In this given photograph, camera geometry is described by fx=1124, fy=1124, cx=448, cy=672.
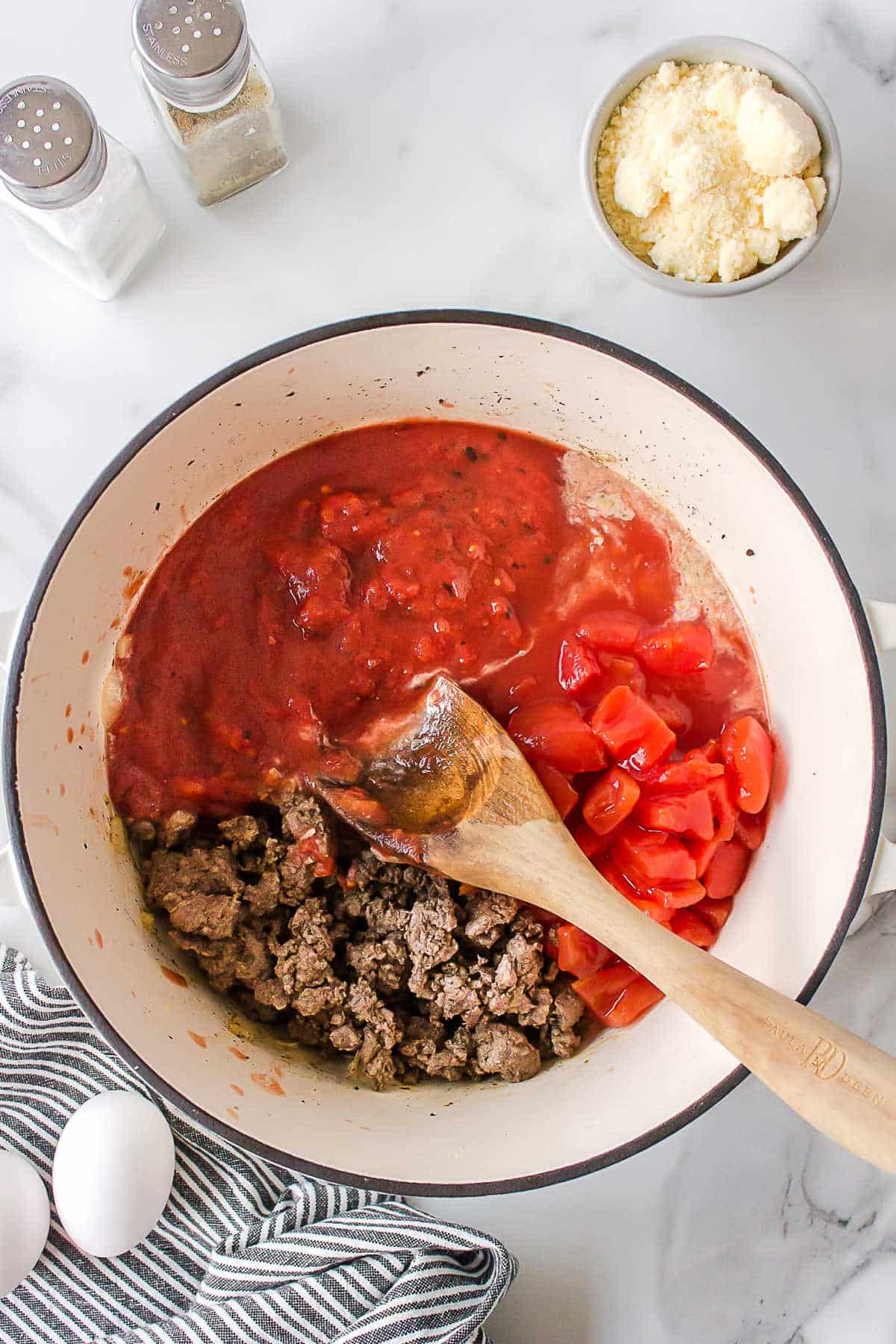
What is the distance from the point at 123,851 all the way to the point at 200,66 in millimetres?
1305

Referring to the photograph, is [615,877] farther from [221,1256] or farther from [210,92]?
[210,92]

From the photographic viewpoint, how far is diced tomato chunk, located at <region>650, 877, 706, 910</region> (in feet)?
6.32

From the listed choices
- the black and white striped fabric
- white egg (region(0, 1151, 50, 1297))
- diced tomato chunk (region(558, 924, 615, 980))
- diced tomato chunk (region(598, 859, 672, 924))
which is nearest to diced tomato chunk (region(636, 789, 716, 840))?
diced tomato chunk (region(598, 859, 672, 924))

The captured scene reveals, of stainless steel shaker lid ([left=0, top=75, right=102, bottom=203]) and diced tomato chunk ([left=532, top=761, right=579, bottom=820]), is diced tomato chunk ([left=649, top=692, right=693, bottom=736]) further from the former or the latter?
stainless steel shaker lid ([left=0, top=75, right=102, bottom=203])

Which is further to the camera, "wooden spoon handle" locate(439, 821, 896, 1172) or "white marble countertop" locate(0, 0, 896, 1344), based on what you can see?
"white marble countertop" locate(0, 0, 896, 1344)

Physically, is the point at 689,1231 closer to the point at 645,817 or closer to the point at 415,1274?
the point at 415,1274

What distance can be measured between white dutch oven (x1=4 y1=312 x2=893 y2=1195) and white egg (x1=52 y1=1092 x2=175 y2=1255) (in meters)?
0.27

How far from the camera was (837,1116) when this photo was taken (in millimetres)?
1455

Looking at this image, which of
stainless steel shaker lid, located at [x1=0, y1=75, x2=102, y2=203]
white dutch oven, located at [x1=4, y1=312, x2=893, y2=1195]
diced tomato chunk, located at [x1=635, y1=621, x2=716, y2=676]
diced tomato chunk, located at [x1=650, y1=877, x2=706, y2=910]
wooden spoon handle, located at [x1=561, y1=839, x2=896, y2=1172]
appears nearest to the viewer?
wooden spoon handle, located at [x1=561, y1=839, x2=896, y2=1172]

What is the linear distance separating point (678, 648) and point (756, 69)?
101 centimetres

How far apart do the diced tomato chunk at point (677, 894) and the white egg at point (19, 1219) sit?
1218 mm

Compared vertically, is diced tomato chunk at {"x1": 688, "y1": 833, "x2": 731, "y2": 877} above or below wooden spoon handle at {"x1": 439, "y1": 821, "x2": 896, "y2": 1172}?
below

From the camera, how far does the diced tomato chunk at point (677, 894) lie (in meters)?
1.93

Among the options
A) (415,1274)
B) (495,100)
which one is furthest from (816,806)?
(495,100)
